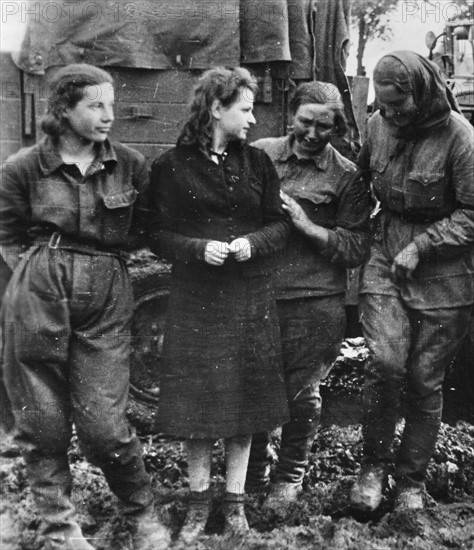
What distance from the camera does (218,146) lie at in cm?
390

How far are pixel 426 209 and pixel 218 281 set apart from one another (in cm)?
107

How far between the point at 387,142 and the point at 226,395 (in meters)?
1.45

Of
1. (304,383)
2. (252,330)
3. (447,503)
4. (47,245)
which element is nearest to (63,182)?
(47,245)

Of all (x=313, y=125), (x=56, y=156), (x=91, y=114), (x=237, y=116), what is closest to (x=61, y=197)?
(x=56, y=156)

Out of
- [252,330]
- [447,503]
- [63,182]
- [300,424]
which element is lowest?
[447,503]

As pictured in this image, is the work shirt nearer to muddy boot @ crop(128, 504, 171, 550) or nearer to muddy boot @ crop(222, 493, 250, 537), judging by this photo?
muddy boot @ crop(222, 493, 250, 537)

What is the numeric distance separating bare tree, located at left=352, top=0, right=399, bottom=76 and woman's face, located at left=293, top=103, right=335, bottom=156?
1027 millimetres

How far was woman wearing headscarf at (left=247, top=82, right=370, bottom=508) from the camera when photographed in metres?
4.22

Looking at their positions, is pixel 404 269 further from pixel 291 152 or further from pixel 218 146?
pixel 218 146

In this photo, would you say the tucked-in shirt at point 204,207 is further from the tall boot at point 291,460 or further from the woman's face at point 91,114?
the tall boot at point 291,460

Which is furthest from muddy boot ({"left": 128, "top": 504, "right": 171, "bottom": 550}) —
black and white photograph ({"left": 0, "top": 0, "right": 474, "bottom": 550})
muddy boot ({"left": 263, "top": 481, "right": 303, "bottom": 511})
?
muddy boot ({"left": 263, "top": 481, "right": 303, "bottom": 511})

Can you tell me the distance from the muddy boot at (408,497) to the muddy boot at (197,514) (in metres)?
1.00

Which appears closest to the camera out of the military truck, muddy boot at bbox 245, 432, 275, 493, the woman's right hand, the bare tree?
the woman's right hand

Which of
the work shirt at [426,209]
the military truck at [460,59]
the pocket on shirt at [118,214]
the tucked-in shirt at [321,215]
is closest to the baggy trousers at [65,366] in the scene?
the pocket on shirt at [118,214]
